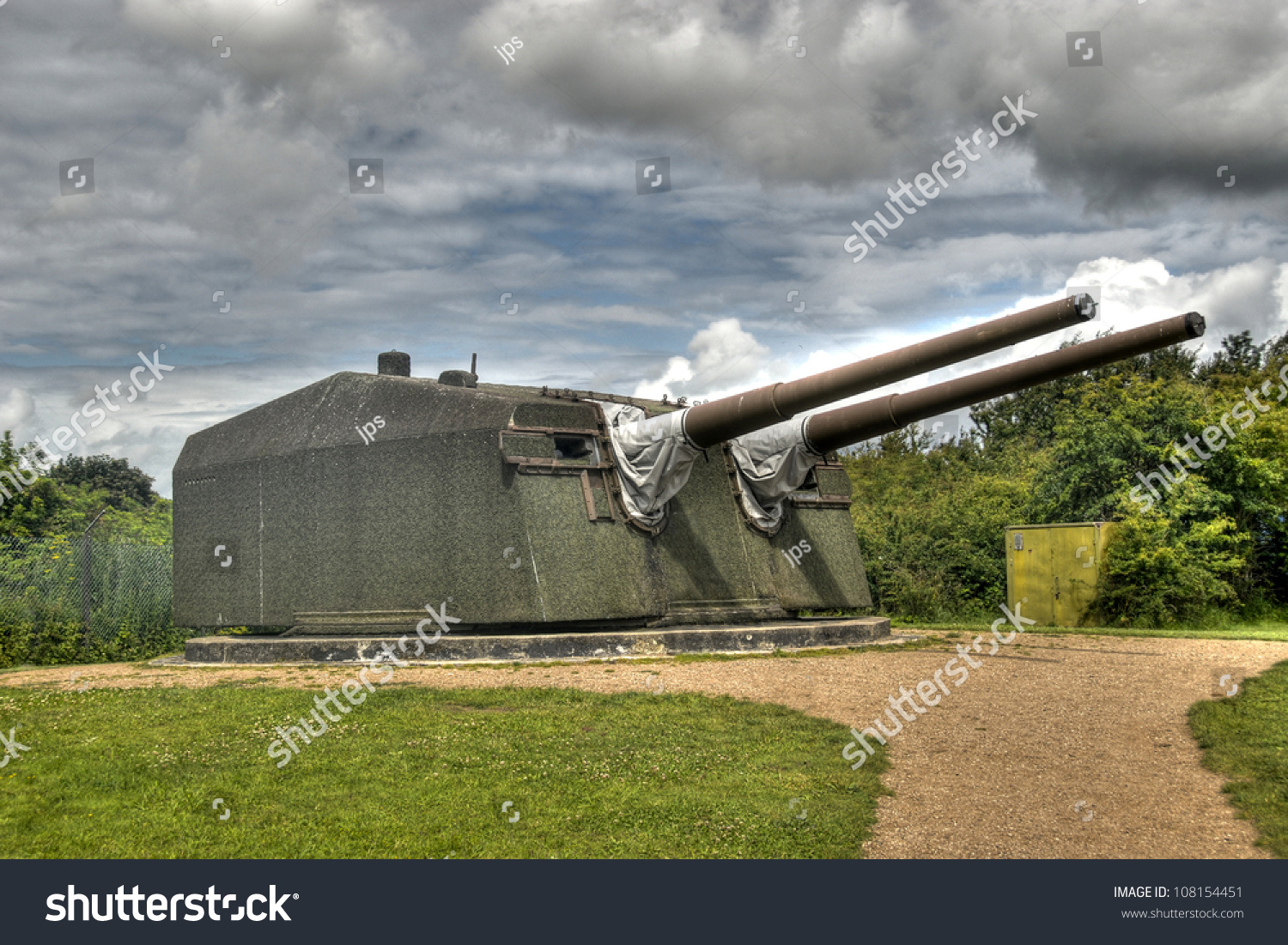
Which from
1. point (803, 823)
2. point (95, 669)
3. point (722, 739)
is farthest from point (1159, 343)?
point (95, 669)

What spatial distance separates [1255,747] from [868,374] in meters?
4.87

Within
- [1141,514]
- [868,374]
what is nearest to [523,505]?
[868,374]

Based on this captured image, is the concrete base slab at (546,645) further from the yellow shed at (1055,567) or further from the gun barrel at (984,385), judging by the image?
the yellow shed at (1055,567)

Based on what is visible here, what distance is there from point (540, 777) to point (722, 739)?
62.1 inches

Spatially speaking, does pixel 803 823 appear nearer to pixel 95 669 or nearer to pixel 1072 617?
pixel 95 669

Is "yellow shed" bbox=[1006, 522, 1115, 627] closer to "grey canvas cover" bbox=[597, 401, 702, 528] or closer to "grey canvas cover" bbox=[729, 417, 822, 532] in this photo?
"grey canvas cover" bbox=[729, 417, 822, 532]

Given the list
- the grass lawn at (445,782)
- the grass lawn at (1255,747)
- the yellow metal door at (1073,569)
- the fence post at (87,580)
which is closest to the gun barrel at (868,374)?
the grass lawn at (1255,747)

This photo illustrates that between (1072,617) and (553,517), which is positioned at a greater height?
(553,517)

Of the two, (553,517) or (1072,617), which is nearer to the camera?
(553,517)

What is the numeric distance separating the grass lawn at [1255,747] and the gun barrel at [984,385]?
295cm

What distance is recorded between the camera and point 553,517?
12.0m

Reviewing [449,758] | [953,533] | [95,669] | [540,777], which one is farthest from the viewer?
[953,533]

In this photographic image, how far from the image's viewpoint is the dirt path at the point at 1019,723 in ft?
17.3

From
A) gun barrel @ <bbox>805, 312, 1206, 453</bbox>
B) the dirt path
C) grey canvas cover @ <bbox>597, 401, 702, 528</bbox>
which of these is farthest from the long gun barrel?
the dirt path
